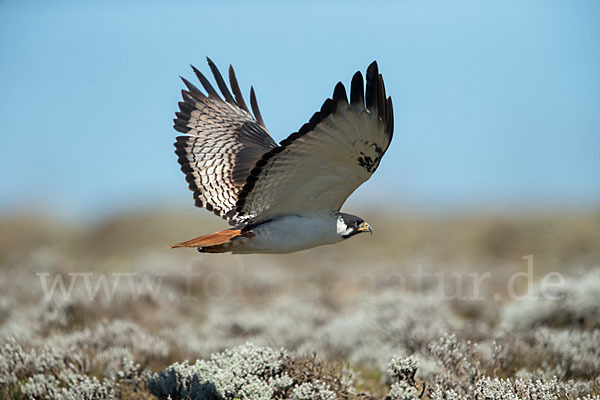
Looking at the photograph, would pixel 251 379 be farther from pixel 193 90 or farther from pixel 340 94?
pixel 193 90

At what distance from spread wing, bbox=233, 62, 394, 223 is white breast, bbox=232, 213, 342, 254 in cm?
9

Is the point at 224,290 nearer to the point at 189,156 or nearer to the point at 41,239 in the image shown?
the point at 189,156

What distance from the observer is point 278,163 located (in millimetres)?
4516

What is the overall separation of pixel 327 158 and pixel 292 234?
3.10ft

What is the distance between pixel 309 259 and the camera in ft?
55.1

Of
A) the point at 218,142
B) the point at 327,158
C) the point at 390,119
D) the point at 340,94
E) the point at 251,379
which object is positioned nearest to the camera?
the point at 340,94

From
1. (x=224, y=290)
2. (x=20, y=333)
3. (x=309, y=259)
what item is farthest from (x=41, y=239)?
(x=20, y=333)

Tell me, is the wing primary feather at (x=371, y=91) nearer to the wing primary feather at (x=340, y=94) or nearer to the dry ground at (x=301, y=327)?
the wing primary feather at (x=340, y=94)

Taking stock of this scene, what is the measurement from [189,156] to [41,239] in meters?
15.3

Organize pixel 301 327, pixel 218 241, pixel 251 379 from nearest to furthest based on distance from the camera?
pixel 251 379
pixel 218 241
pixel 301 327

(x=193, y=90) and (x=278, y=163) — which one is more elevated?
(x=193, y=90)

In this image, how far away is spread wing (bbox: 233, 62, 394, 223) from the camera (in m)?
4.09

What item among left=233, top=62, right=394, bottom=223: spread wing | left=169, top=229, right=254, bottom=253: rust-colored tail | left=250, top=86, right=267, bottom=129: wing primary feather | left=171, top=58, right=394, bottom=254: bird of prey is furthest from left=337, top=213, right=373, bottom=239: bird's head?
left=250, top=86, right=267, bottom=129: wing primary feather

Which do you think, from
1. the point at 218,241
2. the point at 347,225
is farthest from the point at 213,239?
the point at 347,225
